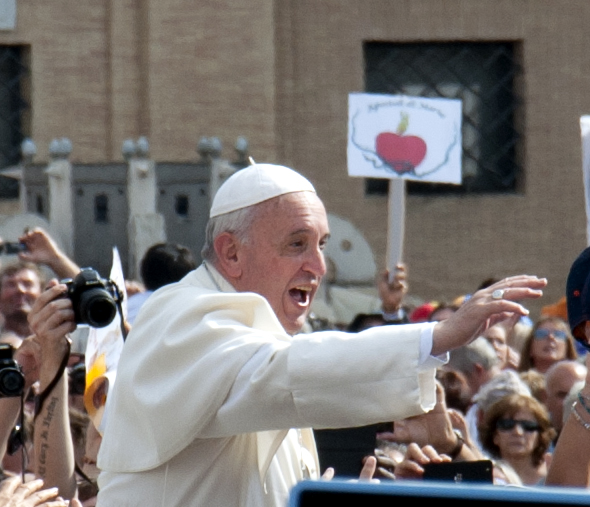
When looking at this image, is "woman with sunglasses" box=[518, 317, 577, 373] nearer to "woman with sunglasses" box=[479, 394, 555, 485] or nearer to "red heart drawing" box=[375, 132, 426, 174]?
"red heart drawing" box=[375, 132, 426, 174]

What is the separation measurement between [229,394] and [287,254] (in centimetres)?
42

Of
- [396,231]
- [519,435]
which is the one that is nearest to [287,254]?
[519,435]

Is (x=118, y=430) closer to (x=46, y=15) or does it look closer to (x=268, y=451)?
(x=268, y=451)

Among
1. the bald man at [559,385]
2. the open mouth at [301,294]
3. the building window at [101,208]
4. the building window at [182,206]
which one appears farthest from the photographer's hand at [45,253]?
the building window at [101,208]

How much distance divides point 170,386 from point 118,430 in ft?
0.78

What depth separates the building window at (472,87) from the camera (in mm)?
14914

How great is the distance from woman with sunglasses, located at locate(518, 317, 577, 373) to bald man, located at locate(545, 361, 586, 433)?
1059 mm

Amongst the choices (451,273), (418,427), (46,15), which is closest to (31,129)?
(46,15)

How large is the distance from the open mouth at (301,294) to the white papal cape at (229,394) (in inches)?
6.5

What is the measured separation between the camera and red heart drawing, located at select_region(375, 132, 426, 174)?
28.6ft

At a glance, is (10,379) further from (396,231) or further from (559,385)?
(396,231)

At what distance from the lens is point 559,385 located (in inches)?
266

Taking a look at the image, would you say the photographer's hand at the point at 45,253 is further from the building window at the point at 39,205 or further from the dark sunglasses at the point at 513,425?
the building window at the point at 39,205

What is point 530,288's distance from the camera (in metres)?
2.55
